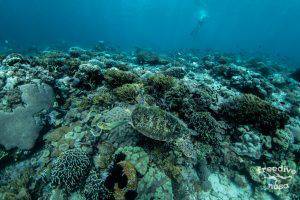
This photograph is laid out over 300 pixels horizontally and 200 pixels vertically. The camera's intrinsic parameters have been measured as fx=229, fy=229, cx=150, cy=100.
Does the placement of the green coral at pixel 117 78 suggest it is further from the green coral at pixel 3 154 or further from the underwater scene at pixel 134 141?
the green coral at pixel 3 154

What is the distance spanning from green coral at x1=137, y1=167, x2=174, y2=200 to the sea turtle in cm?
81

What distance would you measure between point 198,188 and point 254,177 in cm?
188

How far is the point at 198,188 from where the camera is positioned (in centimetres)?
588

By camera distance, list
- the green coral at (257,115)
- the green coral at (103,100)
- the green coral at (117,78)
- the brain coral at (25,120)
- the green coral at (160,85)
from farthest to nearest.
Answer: the green coral at (117,78) → the green coral at (160,85) → the green coral at (103,100) → the green coral at (257,115) → the brain coral at (25,120)

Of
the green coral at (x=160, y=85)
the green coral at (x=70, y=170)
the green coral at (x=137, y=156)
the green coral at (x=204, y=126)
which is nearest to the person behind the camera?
the green coral at (x=137, y=156)

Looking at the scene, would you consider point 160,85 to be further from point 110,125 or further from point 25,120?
point 25,120

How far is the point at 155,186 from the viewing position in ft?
16.5

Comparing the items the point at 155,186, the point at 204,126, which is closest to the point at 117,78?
the point at 204,126

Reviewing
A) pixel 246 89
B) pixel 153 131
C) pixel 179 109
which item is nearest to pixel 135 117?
pixel 153 131

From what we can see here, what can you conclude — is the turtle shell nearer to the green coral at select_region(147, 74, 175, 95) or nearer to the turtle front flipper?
the turtle front flipper

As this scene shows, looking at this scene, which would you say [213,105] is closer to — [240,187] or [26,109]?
[240,187]

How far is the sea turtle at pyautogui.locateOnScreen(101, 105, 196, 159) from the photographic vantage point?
17.7ft

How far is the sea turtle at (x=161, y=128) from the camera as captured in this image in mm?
5402

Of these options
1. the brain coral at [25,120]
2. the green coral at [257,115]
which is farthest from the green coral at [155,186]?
the brain coral at [25,120]
